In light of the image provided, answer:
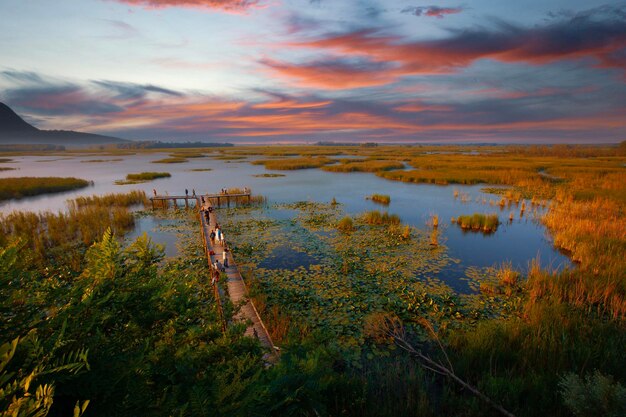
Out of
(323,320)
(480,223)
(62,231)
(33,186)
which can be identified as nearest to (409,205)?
(480,223)

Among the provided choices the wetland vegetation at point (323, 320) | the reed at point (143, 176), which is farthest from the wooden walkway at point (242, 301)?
the reed at point (143, 176)

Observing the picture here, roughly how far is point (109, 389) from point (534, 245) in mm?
23143

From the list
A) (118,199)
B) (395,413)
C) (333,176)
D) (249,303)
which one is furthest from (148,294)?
(333,176)

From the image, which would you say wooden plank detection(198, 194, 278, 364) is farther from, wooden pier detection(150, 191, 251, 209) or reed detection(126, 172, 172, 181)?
reed detection(126, 172, 172, 181)

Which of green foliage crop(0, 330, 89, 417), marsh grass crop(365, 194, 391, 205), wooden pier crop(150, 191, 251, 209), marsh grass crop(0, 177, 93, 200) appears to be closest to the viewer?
green foliage crop(0, 330, 89, 417)

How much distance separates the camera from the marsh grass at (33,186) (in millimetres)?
33969

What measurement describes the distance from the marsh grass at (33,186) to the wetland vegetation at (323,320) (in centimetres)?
1838

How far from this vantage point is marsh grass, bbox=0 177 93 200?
111 ft

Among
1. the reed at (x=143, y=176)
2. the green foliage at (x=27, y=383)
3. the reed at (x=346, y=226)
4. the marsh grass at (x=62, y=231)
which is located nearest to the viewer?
the green foliage at (x=27, y=383)

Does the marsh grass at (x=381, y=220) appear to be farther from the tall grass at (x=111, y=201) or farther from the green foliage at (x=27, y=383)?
the tall grass at (x=111, y=201)

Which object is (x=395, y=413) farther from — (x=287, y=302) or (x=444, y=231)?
(x=444, y=231)

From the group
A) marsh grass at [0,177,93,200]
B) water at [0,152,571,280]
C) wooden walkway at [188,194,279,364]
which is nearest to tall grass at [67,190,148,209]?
water at [0,152,571,280]

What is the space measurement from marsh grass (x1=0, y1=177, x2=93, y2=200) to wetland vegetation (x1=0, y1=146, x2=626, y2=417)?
18381 mm

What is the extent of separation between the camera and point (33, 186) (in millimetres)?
36094
